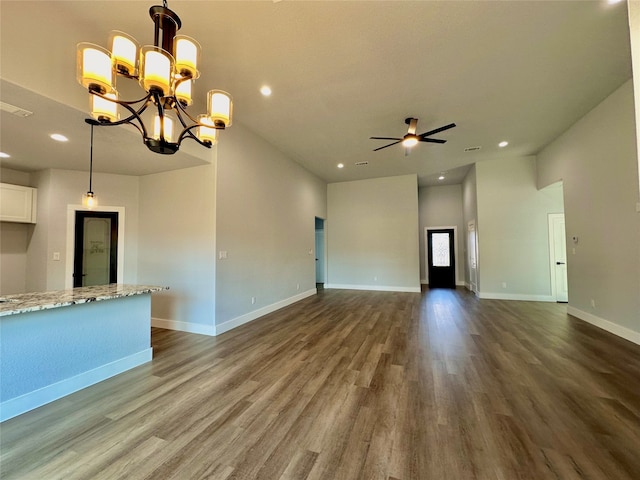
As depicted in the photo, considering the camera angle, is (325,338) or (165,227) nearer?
(325,338)

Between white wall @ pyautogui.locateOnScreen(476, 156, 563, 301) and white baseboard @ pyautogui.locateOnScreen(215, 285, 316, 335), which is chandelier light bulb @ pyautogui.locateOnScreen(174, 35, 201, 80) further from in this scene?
white wall @ pyautogui.locateOnScreen(476, 156, 563, 301)

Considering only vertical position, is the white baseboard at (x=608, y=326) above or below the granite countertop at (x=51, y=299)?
below

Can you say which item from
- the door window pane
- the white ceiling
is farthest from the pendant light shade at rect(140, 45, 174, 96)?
the door window pane

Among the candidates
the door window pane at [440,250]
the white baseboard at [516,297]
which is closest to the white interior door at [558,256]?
the white baseboard at [516,297]

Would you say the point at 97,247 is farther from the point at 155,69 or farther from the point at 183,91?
the point at 155,69

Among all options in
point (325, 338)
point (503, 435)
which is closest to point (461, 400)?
point (503, 435)

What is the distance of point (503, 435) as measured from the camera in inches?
71.5

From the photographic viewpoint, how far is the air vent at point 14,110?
233 cm

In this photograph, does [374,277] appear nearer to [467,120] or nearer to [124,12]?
[467,120]

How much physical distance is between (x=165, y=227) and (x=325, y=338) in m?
3.25

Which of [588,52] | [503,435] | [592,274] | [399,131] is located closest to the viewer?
[503,435]

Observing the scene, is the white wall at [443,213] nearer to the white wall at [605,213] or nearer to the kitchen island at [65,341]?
the white wall at [605,213]

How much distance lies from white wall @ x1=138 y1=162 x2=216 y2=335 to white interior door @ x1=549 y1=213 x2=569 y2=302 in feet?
24.4

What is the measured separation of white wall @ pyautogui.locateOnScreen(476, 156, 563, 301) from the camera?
6184 mm
